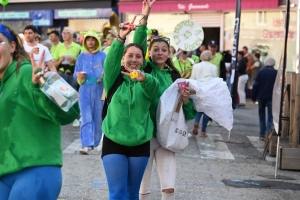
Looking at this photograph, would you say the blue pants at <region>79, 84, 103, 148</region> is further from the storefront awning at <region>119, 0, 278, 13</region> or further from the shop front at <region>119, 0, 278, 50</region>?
the storefront awning at <region>119, 0, 278, 13</region>

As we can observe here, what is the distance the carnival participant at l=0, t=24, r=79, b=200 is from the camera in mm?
3180

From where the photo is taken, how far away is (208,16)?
2228 centimetres

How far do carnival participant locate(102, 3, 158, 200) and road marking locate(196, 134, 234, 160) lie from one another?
4.94 meters

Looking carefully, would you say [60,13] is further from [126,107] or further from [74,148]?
[126,107]

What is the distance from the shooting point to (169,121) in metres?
5.02

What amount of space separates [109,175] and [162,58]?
4.03 ft

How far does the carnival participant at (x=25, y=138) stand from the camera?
3180 mm

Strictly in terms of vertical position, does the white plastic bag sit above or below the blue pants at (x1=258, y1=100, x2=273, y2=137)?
above

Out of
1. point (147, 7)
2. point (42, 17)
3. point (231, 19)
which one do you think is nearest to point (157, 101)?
point (147, 7)

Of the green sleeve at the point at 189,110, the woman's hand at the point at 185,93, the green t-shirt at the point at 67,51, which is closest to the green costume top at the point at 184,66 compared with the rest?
the green t-shirt at the point at 67,51

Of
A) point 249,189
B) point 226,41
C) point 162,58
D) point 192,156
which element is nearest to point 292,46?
point 226,41

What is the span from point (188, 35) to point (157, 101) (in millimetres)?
6417

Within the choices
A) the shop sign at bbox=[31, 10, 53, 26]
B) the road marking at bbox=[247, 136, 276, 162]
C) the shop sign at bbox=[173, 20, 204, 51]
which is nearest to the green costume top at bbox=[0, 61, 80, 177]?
the road marking at bbox=[247, 136, 276, 162]

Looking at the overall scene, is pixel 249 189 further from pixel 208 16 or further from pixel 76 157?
pixel 208 16
